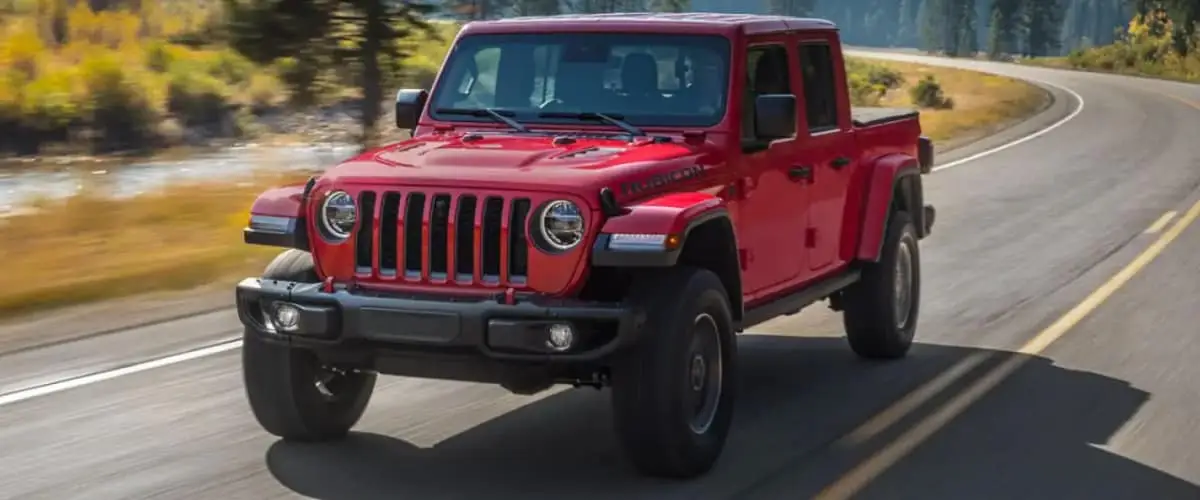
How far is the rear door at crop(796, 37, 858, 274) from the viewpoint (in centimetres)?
868

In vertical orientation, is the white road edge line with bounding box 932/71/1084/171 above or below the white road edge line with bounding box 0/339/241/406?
below

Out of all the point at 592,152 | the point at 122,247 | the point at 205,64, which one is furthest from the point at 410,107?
the point at 205,64

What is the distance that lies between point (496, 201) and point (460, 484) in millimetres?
1124

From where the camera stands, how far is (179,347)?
9766 millimetres

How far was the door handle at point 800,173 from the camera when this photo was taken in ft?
27.3

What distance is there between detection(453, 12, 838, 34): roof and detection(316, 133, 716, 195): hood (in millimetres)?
754

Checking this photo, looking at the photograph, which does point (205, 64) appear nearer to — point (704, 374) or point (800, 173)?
point (800, 173)

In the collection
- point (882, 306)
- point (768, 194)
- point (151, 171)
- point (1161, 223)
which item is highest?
point (768, 194)

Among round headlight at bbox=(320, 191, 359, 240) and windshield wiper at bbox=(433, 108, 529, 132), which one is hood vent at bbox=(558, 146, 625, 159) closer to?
windshield wiper at bbox=(433, 108, 529, 132)

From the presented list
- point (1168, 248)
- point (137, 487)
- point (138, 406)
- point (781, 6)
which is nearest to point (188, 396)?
point (138, 406)

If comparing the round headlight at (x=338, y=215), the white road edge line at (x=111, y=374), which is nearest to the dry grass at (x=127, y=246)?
the white road edge line at (x=111, y=374)

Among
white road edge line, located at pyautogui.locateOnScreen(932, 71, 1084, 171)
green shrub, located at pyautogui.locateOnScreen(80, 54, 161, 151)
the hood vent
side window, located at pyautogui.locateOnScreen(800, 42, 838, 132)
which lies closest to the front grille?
the hood vent

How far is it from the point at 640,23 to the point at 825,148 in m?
1.33

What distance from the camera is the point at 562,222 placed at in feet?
21.3
